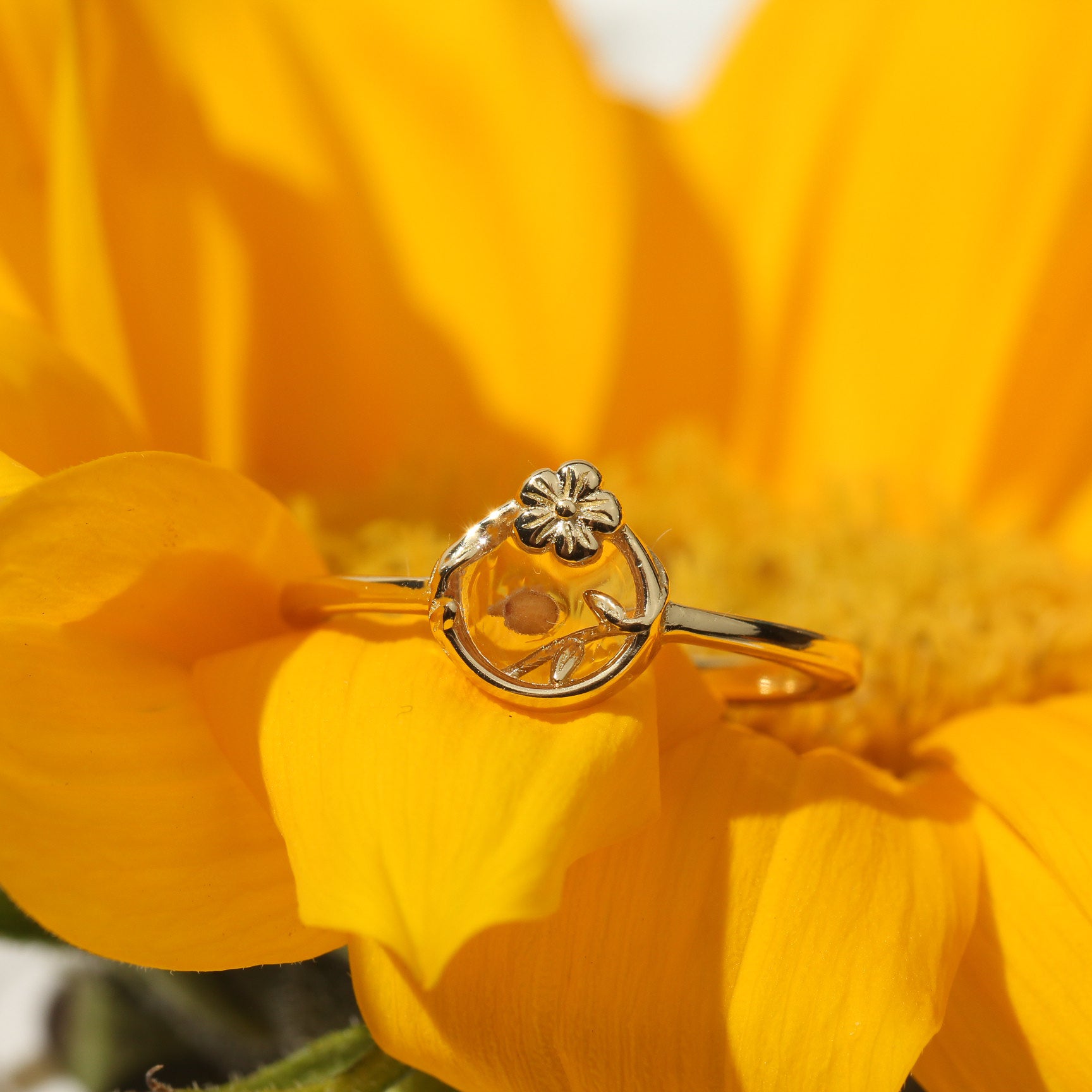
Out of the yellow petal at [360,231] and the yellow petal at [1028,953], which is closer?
the yellow petal at [1028,953]

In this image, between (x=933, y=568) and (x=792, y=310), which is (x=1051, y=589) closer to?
(x=933, y=568)

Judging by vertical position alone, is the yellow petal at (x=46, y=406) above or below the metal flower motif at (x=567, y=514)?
above

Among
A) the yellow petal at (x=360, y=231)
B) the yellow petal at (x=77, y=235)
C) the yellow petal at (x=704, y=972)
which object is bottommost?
the yellow petal at (x=704, y=972)

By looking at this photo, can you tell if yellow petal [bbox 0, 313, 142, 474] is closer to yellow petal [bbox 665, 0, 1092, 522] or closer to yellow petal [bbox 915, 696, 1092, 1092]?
yellow petal [bbox 915, 696, 1092, 1092]

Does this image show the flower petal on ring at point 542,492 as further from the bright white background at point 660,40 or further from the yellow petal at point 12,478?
the bright white background at point 660,40

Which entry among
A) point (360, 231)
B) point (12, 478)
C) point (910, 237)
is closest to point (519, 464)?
point (360, 231)

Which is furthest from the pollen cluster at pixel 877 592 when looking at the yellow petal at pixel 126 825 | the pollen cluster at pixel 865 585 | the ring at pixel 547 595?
the yellow petal at pixel 126 825
